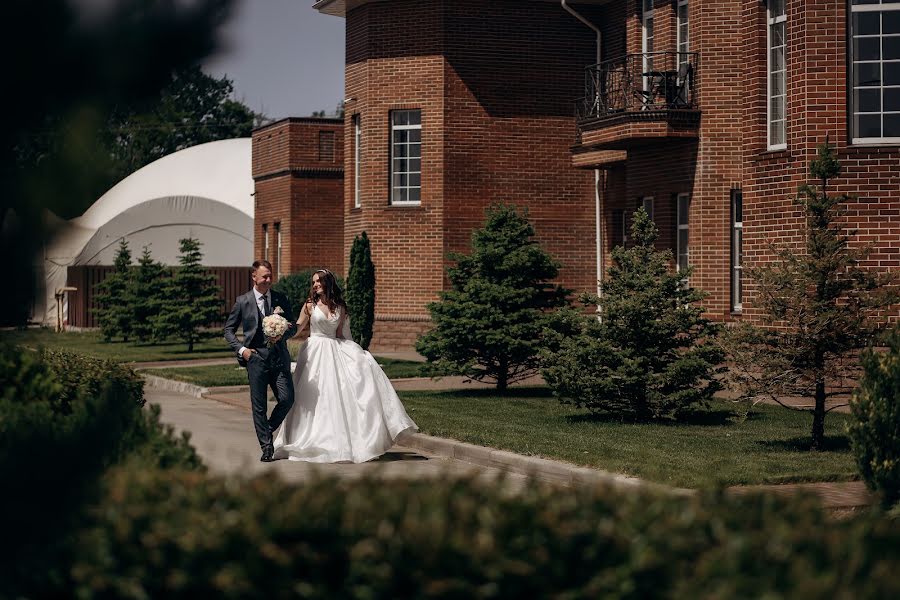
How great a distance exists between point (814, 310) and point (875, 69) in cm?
720

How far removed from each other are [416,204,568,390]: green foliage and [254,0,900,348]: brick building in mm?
3196

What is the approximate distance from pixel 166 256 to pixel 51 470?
1799 inches

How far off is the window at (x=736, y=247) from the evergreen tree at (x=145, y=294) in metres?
17.0

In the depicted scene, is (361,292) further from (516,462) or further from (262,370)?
(516,462)

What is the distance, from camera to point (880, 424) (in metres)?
10.2

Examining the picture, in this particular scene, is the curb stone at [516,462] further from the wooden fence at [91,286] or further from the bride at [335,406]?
the wooden fence at [91,286]

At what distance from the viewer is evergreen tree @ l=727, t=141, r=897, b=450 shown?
537 inches

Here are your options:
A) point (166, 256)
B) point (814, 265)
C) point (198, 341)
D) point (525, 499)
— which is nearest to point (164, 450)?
point (525, 499)

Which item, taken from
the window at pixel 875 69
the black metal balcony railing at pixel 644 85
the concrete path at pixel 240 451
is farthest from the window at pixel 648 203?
the concrete path at pixel 240 451

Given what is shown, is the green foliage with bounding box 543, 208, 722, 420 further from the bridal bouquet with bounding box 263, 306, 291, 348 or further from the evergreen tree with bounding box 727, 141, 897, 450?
the bridal bouquet with bounding box 263, 306, 291, 348

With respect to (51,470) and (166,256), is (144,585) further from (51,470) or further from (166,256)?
(166,256)

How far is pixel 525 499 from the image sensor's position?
5184 mm

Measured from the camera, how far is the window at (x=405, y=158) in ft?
102

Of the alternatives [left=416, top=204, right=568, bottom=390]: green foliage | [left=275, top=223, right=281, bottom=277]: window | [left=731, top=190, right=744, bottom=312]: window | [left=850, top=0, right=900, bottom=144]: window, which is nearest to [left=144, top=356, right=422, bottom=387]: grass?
[left=416, top=204, right=568, bottom=390]: green foliage
